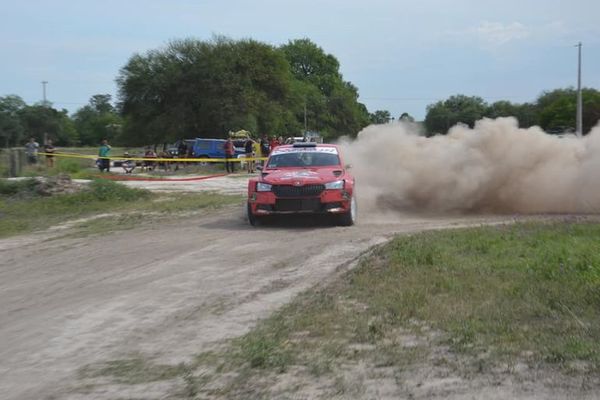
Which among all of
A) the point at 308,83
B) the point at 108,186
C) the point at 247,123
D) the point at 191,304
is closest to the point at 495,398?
the point at 191,304

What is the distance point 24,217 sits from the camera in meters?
17.1

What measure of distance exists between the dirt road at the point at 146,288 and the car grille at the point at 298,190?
2.30ft

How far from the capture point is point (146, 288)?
852cm

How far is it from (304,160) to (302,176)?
1246 millimetres

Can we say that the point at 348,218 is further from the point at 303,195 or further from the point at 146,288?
the point at 146,288

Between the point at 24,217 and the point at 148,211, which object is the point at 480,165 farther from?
the point at 24,217

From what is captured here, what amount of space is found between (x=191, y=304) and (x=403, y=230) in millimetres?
6348

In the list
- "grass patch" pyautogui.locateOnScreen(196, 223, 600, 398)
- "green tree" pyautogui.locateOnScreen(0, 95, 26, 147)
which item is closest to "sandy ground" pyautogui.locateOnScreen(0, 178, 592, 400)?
"grass patch" pyautogui.locateOnScreen(196, 223, 600, 398)

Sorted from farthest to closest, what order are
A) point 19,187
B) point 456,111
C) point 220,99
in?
point 456,111
point 220,99
point 19,187

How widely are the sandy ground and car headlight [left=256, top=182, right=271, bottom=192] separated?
782 mm

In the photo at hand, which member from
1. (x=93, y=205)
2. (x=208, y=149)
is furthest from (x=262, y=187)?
(x=208, y=149)

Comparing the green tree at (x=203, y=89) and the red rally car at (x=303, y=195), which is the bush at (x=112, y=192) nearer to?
the red rally car at (x=303, y=195)

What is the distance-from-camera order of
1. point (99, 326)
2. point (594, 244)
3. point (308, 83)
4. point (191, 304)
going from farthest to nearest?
point (308, 83), point (594, 244), point (191, 304), point (99, 326)

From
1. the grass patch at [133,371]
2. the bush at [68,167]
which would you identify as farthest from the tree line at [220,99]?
the grass patch at [133,371]
